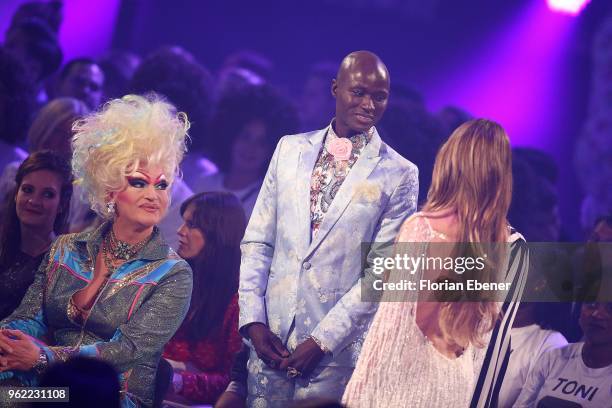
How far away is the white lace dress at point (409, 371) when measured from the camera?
12.1 feet

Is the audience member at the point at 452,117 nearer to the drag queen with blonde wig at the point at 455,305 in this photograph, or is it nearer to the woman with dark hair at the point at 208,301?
the woman with dark hair at the point at 208,301

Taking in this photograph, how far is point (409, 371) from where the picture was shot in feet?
12.2

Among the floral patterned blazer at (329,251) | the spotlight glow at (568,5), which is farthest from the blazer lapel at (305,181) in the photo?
the spotlight glow at (568,5)

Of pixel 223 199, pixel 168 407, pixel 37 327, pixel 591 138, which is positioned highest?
pixel 591 138

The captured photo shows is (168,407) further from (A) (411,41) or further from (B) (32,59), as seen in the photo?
(A) (411,41)

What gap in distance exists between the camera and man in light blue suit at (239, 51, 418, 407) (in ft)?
12.8

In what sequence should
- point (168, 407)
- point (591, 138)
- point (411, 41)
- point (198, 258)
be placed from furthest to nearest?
point (411, 41) < point (591, 138) < point (198, 258) < point (168, 407)

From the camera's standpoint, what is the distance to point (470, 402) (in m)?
3.72

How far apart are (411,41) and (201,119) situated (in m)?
4.10

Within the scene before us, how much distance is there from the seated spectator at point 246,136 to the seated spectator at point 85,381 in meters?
2.48

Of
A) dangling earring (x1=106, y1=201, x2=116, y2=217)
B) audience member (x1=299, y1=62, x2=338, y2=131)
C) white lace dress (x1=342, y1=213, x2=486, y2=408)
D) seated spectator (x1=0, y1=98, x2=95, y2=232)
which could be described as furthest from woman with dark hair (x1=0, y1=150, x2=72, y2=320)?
audience member (x1=299, y1=62, x2=338, y2=131)

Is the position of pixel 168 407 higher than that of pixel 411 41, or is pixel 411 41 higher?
pixel 411 41

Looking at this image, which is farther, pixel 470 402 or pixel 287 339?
pixel 287 339

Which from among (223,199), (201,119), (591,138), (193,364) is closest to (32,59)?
(201,119)
